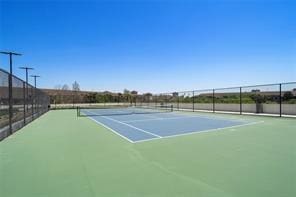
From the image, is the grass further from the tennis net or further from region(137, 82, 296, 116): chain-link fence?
the tennis net

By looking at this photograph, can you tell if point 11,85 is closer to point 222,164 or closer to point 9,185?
point 9,185

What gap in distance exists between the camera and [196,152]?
21.2 ft

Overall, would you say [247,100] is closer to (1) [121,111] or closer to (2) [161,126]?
(2) [161,126]

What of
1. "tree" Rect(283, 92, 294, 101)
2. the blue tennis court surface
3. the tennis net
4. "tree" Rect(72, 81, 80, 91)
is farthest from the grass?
"tree" Rect(72, 81, 80, 91)

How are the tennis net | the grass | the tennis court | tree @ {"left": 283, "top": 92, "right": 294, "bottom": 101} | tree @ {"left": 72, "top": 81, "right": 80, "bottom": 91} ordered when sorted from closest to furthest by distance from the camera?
the grass → the tennis court → tree @ {"left": 283, "top": 92, "right": 294, "bottom": 101} → the tennis net → tree @ {"left": 72, "top": 81, "right": 80, "bottom": 91}

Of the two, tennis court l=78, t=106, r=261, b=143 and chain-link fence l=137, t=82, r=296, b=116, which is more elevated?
chain-link fence l=137, t=82, r=296, b=116

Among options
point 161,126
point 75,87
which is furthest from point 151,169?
point 75,87

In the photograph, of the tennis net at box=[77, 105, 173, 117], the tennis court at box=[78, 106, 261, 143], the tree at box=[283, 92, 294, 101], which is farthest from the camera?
the tennis net at box=[77, 105, 173, 117]

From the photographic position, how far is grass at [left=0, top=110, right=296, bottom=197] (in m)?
3.91

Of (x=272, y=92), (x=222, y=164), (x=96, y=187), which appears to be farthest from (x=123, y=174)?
(x=272, y=92)

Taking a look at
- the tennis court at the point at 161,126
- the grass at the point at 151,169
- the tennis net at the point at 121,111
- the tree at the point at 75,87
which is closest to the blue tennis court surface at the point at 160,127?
the tennis court at the point at 161,126

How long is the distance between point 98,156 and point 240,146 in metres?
3.68

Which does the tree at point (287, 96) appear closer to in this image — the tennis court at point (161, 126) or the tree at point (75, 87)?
the tennis court at point (161, 126)

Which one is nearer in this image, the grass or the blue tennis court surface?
the grass
